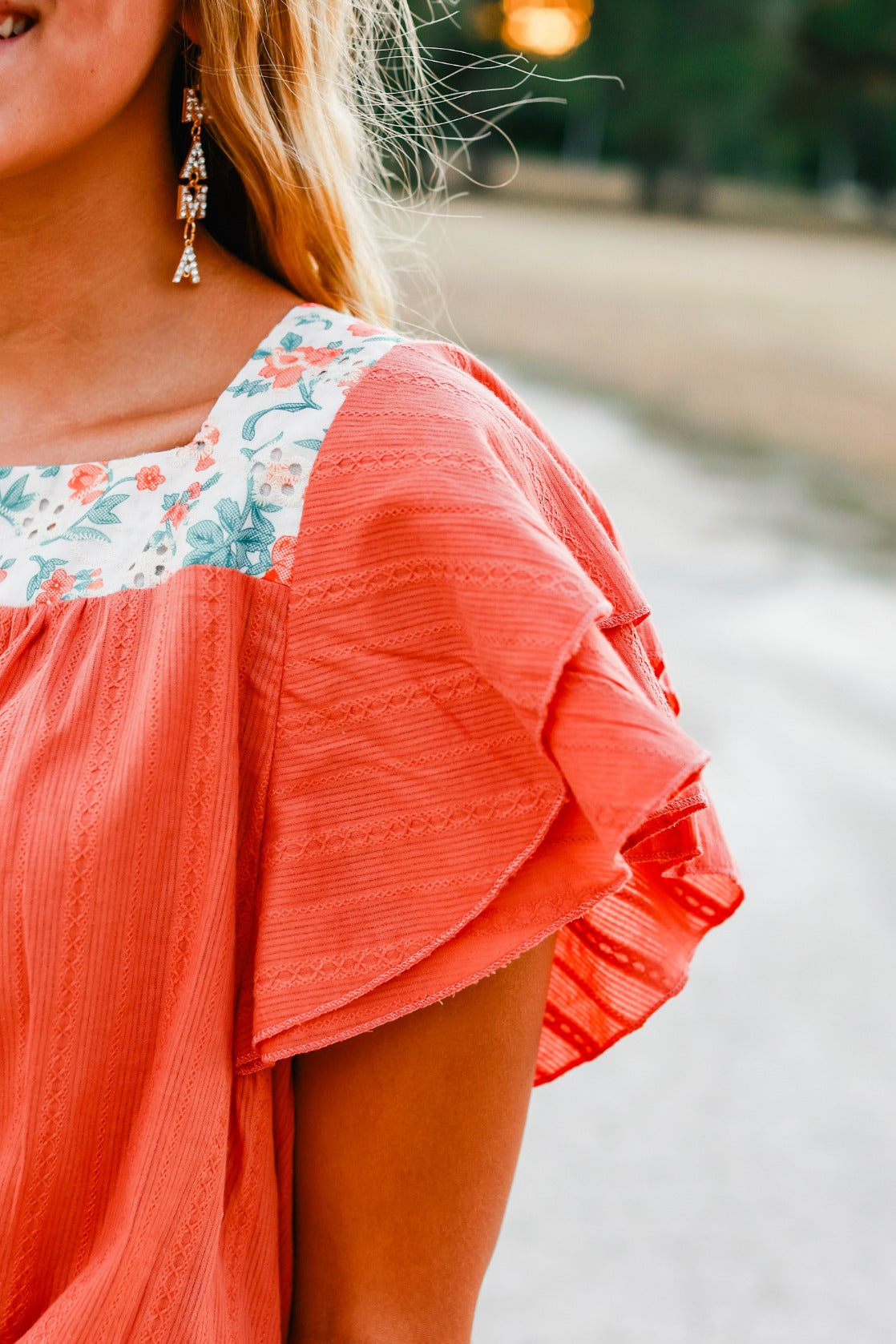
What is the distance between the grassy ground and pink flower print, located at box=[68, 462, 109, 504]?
11.1 feet

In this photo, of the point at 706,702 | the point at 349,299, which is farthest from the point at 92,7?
the point at 706,702

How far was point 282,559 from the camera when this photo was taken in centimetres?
83

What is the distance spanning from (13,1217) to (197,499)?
0.41 m

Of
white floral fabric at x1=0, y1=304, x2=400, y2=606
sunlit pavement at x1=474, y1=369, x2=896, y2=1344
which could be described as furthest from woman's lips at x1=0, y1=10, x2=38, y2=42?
sunlit pavement at x1=474, y1=369, x2=896, y2=1344

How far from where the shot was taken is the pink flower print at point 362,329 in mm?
937

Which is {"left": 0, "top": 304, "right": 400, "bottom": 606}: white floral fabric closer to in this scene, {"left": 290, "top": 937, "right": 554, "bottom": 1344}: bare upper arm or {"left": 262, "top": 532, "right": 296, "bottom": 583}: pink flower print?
{"left": 262, "top": 532, "right": 296, "bottom": 583}: pink flower print

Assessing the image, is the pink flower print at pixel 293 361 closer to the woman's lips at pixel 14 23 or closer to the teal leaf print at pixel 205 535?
the teal leaf print at pixel 205 535

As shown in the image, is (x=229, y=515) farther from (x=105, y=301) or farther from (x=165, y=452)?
(x=105, y=301)

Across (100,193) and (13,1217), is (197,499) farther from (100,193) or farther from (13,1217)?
(13,1217)

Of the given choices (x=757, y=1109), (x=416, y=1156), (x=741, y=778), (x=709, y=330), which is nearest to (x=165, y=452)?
(x=416, y=1156)

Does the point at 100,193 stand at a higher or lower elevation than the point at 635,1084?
higher

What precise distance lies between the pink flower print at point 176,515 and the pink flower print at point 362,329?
0.16 meters

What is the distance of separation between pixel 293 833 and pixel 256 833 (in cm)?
2

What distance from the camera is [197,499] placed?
0.87m
